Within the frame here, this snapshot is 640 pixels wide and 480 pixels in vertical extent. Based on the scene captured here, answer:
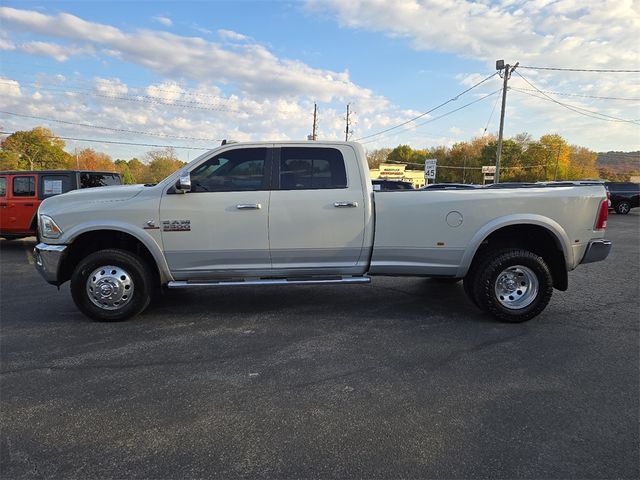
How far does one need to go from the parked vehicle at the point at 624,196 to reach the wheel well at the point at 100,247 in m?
28.0

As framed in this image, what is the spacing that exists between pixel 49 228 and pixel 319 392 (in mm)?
3576

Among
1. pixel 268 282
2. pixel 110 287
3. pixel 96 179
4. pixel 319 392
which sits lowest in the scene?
pixel 319 392

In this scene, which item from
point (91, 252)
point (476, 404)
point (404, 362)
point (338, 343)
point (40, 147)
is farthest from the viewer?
point (40, 147)

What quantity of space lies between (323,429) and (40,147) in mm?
80125

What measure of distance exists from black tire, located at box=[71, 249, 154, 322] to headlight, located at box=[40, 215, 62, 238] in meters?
0.41

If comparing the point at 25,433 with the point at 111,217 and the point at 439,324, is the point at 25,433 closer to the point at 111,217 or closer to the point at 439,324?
the point at 111,217

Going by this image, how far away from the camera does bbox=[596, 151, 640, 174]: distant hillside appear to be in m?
114

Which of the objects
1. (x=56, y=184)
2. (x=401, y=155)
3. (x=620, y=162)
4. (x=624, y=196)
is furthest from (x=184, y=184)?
(x=620, y=162)

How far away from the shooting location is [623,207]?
25.4 meters

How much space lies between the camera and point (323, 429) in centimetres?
276

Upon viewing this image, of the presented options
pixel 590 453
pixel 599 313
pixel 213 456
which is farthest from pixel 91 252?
pixel 599 313

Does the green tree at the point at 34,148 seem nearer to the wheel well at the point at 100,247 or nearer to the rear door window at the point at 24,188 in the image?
the rear door window at the point at 24,188

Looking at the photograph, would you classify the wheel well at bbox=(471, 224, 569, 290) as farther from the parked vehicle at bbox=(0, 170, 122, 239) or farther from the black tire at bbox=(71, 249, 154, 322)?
the parked vehicle at bbox=(0, 170, 122, 239)

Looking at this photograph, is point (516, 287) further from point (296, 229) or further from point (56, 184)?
point (56, 184)
